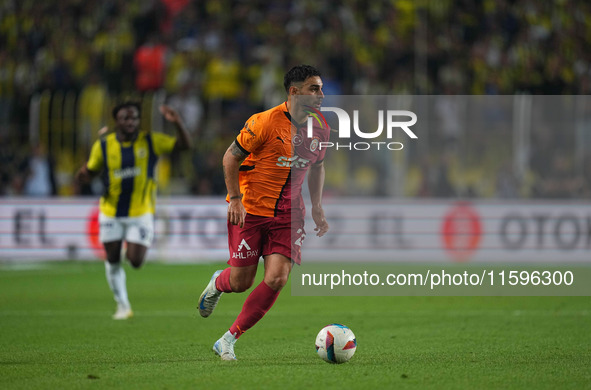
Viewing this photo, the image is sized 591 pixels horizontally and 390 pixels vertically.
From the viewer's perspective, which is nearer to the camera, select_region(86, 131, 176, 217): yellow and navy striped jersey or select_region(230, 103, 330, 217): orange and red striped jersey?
select_region(230, 103, 330, 217): orange and red striped jersey

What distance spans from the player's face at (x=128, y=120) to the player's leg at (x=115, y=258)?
1013 millimetres

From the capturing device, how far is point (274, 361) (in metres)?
7.04

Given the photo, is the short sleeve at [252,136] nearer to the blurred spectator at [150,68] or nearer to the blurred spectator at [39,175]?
the blurred spectator at [39,175]

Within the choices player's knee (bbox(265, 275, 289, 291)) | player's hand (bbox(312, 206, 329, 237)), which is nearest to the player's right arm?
player's knee (bbox(265, 275, 289, 291))

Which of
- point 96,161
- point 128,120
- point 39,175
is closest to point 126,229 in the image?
point 96,161

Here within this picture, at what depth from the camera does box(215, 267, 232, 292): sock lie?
723cm

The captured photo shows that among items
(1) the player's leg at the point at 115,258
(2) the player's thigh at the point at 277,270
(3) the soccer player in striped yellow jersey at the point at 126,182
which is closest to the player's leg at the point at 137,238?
(3) the soccer player in striped yellow jersey at the point at 126,182

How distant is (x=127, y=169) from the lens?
1077 centimetres

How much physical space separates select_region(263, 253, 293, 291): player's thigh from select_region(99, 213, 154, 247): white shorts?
4031 mm

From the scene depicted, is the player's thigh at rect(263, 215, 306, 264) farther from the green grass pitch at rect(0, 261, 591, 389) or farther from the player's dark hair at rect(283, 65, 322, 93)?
the player's dark hair at rect(283, 65, 322, 93)

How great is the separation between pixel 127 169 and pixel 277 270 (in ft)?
14.3

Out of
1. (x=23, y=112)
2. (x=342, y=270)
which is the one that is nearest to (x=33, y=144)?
(x=23, y=112)

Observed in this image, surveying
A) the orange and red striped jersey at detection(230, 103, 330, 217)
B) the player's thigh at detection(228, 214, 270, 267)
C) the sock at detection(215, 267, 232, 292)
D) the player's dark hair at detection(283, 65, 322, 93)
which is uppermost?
the player's dark hair at detection(283, 65, 322, 93)

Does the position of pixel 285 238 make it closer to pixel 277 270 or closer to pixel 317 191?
pixel 277 270
